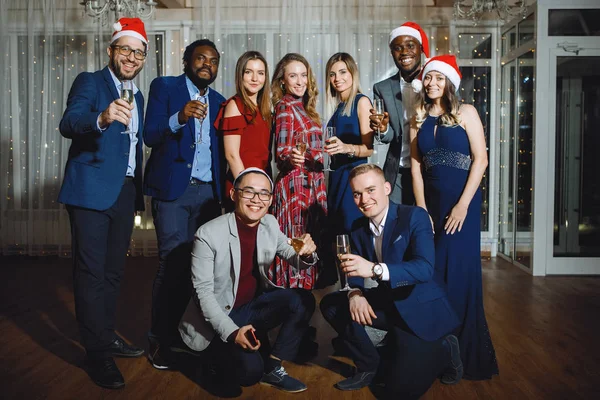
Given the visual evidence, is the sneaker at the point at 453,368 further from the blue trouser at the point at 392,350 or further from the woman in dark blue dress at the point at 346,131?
the woman in dark blue dress at the point at 346,131

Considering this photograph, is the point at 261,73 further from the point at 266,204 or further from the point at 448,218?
the point at 448,218

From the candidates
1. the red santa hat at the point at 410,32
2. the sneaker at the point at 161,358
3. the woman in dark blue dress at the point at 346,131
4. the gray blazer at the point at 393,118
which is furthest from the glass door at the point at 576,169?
the sneaker at the point at 161,358

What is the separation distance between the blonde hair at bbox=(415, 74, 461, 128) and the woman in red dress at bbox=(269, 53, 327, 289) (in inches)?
22.6

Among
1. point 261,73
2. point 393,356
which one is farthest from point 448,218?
point 261,73

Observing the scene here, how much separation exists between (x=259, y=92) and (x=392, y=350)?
5.06 feet

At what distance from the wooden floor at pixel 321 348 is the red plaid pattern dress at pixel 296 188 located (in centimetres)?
48

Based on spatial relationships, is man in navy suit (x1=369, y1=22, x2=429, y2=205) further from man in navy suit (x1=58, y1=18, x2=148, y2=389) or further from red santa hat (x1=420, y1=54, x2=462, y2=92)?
Result: man in navy suit (x1=58, y1=18, x2=148, y2=389)

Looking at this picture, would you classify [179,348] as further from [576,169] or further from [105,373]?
[576,169]

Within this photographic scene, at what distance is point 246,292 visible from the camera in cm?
301

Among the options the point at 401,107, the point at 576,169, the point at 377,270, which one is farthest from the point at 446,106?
the point at 576,169

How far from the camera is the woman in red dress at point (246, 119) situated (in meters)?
3.30

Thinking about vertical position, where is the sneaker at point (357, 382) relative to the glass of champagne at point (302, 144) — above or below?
below

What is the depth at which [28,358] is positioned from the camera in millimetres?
3369

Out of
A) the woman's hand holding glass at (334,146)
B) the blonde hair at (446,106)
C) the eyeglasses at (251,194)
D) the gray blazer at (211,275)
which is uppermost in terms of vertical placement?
the blonde hair at (446,106)
